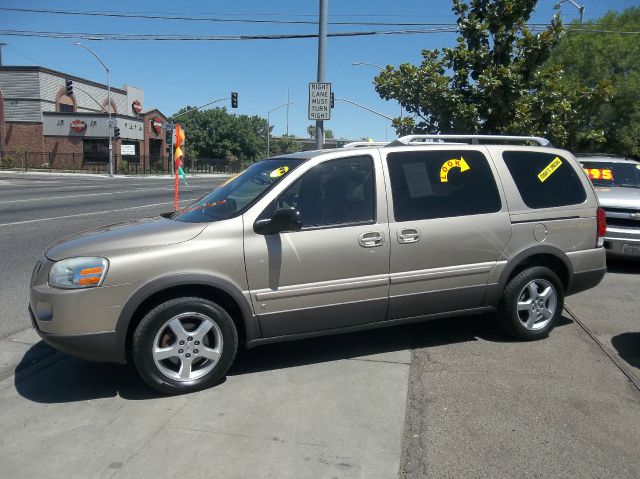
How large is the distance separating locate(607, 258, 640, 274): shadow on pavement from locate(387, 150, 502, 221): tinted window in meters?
4.61

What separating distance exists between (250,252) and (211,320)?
56 cm

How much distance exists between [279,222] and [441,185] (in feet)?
5.06

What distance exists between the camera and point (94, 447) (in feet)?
10.7

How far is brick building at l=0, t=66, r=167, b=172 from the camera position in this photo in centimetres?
4947

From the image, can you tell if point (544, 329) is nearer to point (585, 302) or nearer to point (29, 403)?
point (585, 302)

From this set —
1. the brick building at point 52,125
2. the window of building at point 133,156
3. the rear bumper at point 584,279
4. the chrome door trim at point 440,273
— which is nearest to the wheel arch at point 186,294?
the chrome door trim at point 440,273

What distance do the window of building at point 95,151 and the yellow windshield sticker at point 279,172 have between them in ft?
169

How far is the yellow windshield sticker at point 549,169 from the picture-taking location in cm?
515

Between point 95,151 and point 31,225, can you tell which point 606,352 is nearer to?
point 31,225

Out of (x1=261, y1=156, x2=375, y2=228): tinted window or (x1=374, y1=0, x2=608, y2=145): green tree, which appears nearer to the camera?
(x1=261, y1=156, x2=375, y2=228): tinted window

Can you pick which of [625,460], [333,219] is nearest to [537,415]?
[625,460]

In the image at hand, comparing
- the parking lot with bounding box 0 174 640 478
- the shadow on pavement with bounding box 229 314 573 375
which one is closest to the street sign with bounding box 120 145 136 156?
the parking lot with bounding box 0 174 640 478

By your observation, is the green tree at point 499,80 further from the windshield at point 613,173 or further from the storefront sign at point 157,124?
the storefront sign at point 157,124

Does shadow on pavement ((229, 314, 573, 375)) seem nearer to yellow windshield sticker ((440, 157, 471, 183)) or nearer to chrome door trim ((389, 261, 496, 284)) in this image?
chrome door trim ((389, 261, 496, 284))
